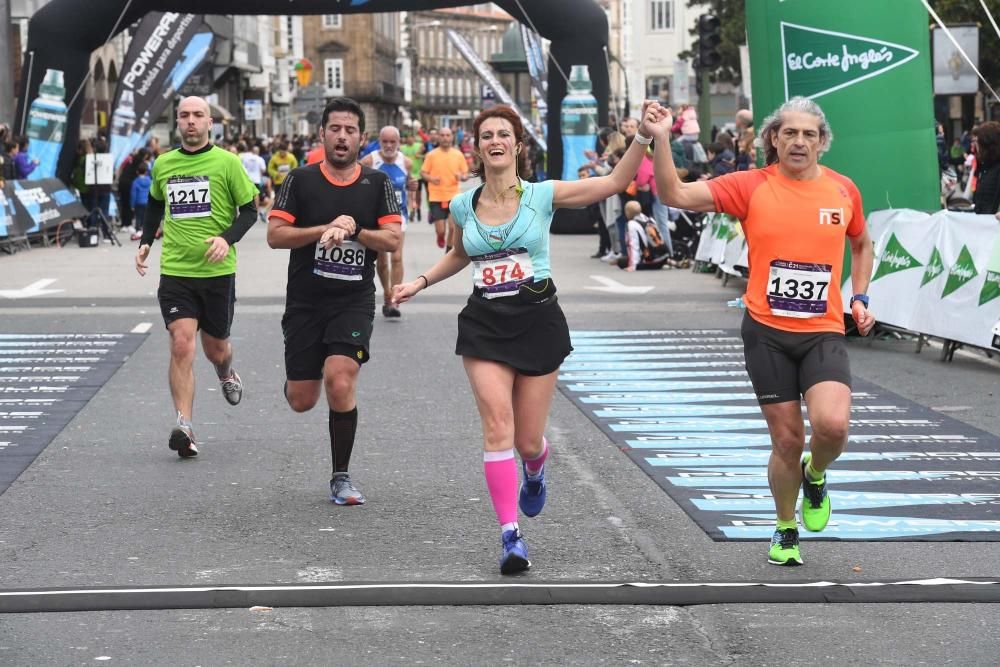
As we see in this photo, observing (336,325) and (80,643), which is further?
(336,325)

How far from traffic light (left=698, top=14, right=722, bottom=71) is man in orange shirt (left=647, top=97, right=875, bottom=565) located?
2201 cm

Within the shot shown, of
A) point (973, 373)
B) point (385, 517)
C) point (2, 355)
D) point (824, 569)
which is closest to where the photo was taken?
point (824, 569)

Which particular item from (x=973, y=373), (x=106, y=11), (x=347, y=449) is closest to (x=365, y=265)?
(x=347, y=449)

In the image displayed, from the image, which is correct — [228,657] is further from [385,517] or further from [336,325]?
[336,325]

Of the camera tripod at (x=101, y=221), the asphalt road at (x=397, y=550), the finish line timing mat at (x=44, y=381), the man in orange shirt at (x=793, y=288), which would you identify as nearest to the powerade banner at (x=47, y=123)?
the camera tripod at (x=101, y=221)

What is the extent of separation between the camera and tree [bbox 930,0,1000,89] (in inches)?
Result: 1638

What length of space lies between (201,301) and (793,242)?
13.3ft

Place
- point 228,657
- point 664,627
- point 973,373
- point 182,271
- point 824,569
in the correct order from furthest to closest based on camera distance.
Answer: point 973,373, point 182,271, point 824,569, point 664,627, point 228,657

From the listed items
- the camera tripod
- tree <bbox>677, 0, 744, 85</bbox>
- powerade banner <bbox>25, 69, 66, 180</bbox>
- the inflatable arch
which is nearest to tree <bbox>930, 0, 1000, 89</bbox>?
the inflatable arch

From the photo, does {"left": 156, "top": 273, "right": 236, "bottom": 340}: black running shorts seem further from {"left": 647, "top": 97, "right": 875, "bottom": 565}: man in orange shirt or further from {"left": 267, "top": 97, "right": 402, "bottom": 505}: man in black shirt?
{"left": 647, "top": 97, "right": 875, "bottom": 565}: man in orange shirt

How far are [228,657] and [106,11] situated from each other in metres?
24.4

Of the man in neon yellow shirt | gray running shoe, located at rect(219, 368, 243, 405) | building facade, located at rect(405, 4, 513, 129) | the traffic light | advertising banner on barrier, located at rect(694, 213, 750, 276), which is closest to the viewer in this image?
gray running shoe, located at rect(219, 368, 243, 405)

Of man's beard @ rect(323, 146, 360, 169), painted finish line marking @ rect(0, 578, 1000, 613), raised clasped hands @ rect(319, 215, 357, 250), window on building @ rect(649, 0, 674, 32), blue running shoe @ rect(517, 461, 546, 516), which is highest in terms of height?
window on building @ rect(649, 0, 674, 32)

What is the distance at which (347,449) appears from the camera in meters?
7.95
